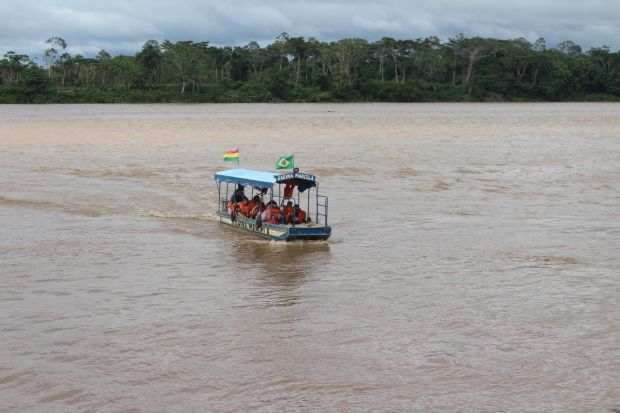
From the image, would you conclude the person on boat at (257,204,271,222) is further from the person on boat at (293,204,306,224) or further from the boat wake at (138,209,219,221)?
the boat wake at (138,209,219,221)

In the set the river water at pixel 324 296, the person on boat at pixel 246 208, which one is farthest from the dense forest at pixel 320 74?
the person on boat at pixel 246 208

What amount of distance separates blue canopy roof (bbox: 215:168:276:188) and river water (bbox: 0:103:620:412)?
1.30m

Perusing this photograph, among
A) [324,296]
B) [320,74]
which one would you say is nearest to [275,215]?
[324,296]

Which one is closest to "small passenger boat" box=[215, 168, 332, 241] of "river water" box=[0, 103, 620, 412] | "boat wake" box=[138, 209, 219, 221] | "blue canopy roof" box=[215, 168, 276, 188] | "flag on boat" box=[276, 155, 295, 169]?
"blue canopy roof" box=[215, 168, 276, 188]

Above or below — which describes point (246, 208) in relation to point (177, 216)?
above

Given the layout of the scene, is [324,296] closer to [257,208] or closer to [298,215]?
[298,215]

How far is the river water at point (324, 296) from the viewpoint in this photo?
11.3 meters

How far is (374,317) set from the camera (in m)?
14.4

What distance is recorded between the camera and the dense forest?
99.5 metres

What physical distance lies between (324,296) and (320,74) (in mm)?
90336

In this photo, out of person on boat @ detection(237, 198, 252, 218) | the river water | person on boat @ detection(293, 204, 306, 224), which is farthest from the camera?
person on boat @ detection(237, 198, 252, 218)

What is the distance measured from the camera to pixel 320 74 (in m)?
104

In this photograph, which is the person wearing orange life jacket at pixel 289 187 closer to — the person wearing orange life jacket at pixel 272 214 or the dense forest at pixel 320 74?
the person wearing orange life jacket at pixel 272 214

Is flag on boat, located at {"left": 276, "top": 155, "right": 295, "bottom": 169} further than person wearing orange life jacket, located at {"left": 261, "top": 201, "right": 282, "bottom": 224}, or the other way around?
person wearing orange life jacket, located at {"left": 261, "top": 201, "right": 282, "bottom": 224}
